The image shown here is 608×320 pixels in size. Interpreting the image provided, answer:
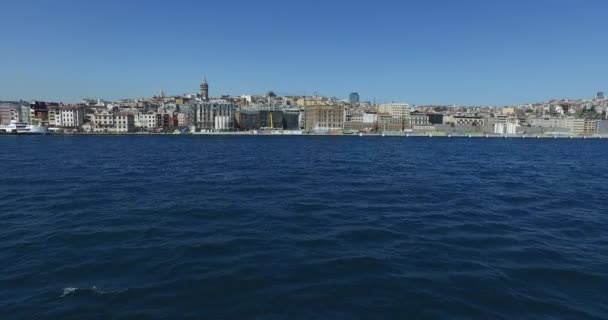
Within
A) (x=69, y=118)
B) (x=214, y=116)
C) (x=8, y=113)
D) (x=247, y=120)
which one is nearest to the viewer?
(x=69, y=118)

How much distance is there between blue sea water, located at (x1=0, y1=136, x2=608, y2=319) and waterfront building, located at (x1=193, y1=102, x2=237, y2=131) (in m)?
105

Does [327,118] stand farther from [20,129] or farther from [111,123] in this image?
[20,129]

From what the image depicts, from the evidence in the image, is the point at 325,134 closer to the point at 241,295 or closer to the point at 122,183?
the point at 122,183

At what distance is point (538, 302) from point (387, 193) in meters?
9.77

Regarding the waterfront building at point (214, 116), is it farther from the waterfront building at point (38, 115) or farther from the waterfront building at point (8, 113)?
the waterfront building at point (8, 113)

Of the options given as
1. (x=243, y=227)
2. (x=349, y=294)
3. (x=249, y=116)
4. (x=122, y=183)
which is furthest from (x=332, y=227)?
(x=249, y=116)

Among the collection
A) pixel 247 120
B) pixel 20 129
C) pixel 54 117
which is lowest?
pixel 20 129

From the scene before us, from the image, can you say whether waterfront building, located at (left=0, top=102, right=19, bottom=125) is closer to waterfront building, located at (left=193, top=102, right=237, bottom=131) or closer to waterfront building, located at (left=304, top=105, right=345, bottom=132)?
waterfront building, located at (left=193, top=102, right=237, bottom=131)

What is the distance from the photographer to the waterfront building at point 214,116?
120188mm

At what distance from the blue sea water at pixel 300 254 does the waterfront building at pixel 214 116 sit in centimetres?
10549

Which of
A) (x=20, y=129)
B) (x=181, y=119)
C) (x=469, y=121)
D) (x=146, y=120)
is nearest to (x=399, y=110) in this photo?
(x=469, y=121)

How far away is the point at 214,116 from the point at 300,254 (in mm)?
118696

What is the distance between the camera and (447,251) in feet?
28.9

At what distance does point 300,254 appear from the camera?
8.52 m
